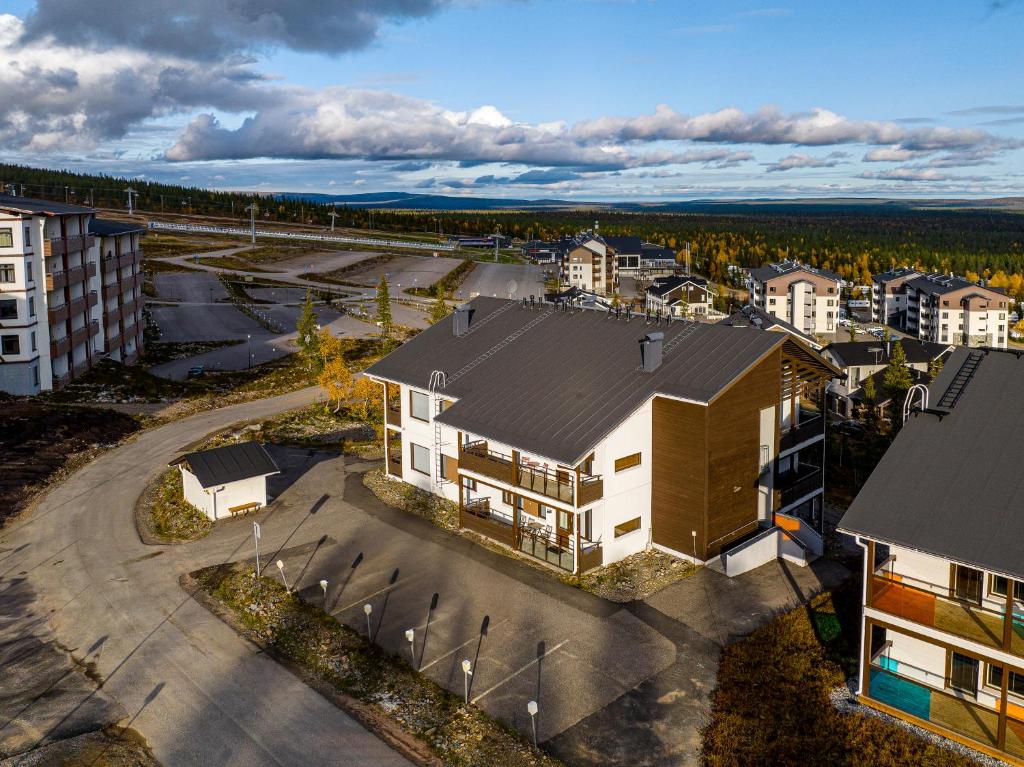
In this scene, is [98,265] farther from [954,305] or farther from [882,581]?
[954,305]

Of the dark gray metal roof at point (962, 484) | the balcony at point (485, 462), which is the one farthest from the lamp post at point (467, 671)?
the dark gray metal roof at point (962, 484)

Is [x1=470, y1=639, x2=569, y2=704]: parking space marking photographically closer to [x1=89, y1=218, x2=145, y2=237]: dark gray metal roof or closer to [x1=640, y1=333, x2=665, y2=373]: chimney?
[x1=640, y1=333, x2=665, y2=373]: chimney

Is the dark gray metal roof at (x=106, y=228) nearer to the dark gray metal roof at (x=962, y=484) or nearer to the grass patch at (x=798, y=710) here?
the grass patch at (x=798, y=710)

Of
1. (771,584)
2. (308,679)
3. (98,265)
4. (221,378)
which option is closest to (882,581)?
(771,584)

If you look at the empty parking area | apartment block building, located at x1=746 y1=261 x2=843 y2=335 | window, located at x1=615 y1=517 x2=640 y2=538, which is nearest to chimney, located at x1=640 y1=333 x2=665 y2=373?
window, located at x1=615 y1=517 x2=640 y2=538

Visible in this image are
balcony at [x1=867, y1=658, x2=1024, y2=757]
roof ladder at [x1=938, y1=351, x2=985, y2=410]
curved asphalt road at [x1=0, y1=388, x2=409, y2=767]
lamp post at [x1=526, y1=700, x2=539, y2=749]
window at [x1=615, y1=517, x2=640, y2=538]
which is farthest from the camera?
window at [x1=615, y1=517, x2=640, y2=538]

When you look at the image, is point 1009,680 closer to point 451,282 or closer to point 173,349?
point 173,349
